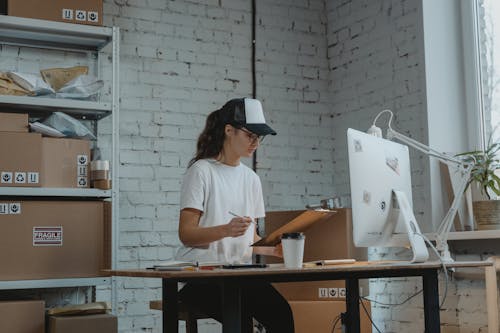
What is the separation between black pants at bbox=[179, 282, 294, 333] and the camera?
95.0 inches

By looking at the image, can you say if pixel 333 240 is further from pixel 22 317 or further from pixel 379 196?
pixel 22 317

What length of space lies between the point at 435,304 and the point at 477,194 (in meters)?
1.58

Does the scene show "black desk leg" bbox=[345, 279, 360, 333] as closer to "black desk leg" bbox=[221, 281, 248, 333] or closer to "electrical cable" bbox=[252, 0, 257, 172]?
"black desk leg" bbox=[221, 281, 248, 333]

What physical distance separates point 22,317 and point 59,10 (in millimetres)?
1422

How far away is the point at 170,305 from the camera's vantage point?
203cm

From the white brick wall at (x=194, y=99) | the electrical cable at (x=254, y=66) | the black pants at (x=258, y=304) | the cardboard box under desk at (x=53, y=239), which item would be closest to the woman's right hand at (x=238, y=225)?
the black pants at (x=258, y=304)

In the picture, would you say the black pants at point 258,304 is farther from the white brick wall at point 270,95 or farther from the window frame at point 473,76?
the window frame at point 473,76

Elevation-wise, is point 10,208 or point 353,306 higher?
point 10,208

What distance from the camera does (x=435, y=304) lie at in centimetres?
226

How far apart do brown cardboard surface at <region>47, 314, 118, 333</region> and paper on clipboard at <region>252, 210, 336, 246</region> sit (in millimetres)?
1187

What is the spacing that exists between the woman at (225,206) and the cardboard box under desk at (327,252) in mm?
851

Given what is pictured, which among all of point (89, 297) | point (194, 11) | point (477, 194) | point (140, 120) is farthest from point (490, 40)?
point (89, 297)

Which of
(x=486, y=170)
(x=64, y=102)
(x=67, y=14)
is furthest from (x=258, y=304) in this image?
(x=67, y=14)

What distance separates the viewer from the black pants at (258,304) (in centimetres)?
241
